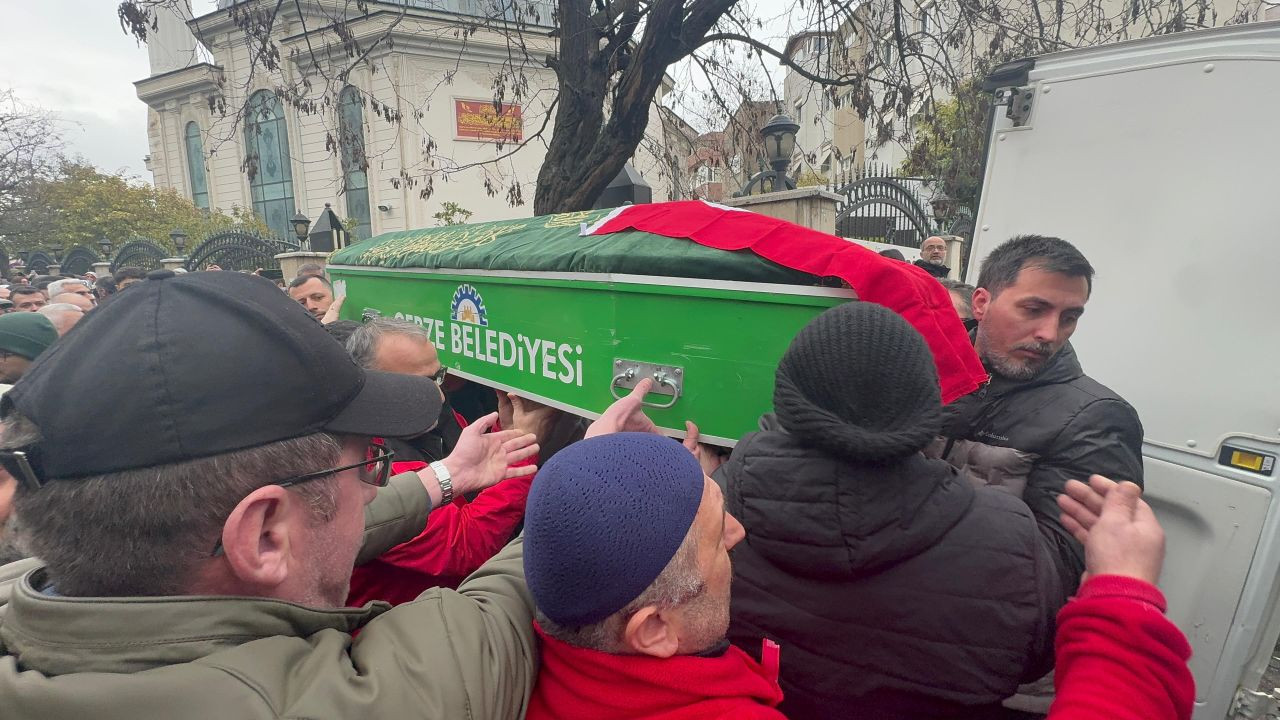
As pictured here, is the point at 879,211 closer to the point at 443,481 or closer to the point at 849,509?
the point at 443,481

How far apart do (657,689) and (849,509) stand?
45 cm

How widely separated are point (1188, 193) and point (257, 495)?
2941 mm

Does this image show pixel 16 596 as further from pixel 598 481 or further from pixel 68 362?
pixel 598 481

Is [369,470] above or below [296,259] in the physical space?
above

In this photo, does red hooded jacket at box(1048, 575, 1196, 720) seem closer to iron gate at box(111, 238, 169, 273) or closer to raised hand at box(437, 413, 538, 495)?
raised hand at box(437, 413, 538, 495)

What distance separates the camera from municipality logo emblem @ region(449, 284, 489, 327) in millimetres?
3010

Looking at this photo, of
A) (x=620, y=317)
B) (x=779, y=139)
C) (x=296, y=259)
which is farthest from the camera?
(x=296, y=259)

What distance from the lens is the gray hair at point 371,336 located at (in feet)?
Answer: 7.62

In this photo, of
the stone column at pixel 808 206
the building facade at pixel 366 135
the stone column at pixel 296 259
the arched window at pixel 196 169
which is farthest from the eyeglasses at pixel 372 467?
the arched window at pixel 196 169

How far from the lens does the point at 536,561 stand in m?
0.95

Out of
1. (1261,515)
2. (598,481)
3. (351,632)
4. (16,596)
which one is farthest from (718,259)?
(1261,515)

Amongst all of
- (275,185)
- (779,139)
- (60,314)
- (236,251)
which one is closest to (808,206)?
(779,139)

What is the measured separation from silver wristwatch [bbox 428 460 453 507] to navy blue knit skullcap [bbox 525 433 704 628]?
0.78m

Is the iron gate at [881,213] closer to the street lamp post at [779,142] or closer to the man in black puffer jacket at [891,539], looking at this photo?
the street lamp post at [779,142]
